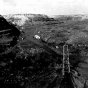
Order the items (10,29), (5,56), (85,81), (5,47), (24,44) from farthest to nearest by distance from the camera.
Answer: (10,29) < (24,44) < (5,47) < (5,56) < (85,81)

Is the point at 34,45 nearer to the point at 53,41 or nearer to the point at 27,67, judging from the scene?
the point at 53,41

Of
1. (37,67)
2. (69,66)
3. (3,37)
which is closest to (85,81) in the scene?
(69,66)

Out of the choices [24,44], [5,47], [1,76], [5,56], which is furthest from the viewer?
[24,44]

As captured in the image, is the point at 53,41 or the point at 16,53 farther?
the point at 53,41

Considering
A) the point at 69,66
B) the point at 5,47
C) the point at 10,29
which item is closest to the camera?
the point at 69,66

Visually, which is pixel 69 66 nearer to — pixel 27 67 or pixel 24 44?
pixel 27 67

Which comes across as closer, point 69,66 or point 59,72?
point 59,72

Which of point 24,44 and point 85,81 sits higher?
point 24,44

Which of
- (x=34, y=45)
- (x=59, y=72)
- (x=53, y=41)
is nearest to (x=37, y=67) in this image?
(x=59, y=72)

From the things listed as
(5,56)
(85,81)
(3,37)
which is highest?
(3,37)
